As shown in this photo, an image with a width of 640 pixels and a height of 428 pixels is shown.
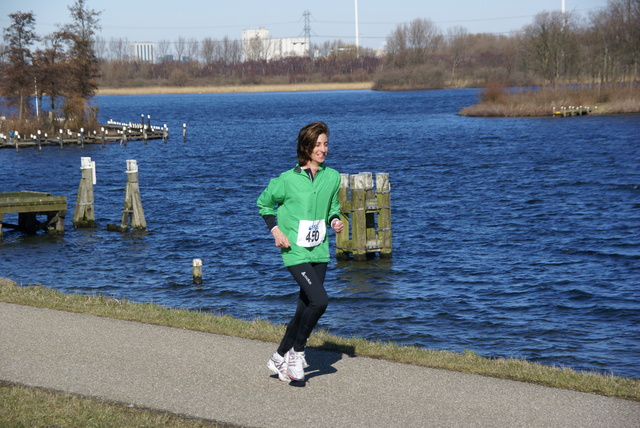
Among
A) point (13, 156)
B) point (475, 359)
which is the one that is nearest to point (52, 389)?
point (475, 359)

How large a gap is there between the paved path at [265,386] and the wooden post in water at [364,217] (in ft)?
31.5

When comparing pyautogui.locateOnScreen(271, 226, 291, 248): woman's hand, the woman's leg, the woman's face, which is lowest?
the woman's leg

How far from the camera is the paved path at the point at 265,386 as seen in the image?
654cm

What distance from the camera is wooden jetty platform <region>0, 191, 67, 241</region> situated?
22156 millimetres

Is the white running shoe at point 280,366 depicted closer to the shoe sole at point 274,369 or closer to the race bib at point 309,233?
the shoe sole at point 274,369

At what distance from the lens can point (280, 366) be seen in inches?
291

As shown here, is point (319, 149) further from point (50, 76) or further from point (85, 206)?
point (50, 76)

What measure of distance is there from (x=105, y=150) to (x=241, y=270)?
4092 cm

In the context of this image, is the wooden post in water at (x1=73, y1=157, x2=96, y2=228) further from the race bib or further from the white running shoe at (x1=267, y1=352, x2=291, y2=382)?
the race bib

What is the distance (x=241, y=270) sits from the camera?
19641 mm

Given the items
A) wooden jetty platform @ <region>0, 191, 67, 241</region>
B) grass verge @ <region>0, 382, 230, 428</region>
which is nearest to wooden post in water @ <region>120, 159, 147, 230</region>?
wooden jetty platform @ <region>0, 191, 67, 241</region>

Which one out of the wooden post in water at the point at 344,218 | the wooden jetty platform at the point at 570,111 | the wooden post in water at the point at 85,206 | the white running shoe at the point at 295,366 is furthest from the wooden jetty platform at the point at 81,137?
the white running shoe at the point at 295,366

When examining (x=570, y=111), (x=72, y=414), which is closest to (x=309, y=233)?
(x=72, y=414)

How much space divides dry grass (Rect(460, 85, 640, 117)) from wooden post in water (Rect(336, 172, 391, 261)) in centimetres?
6172
